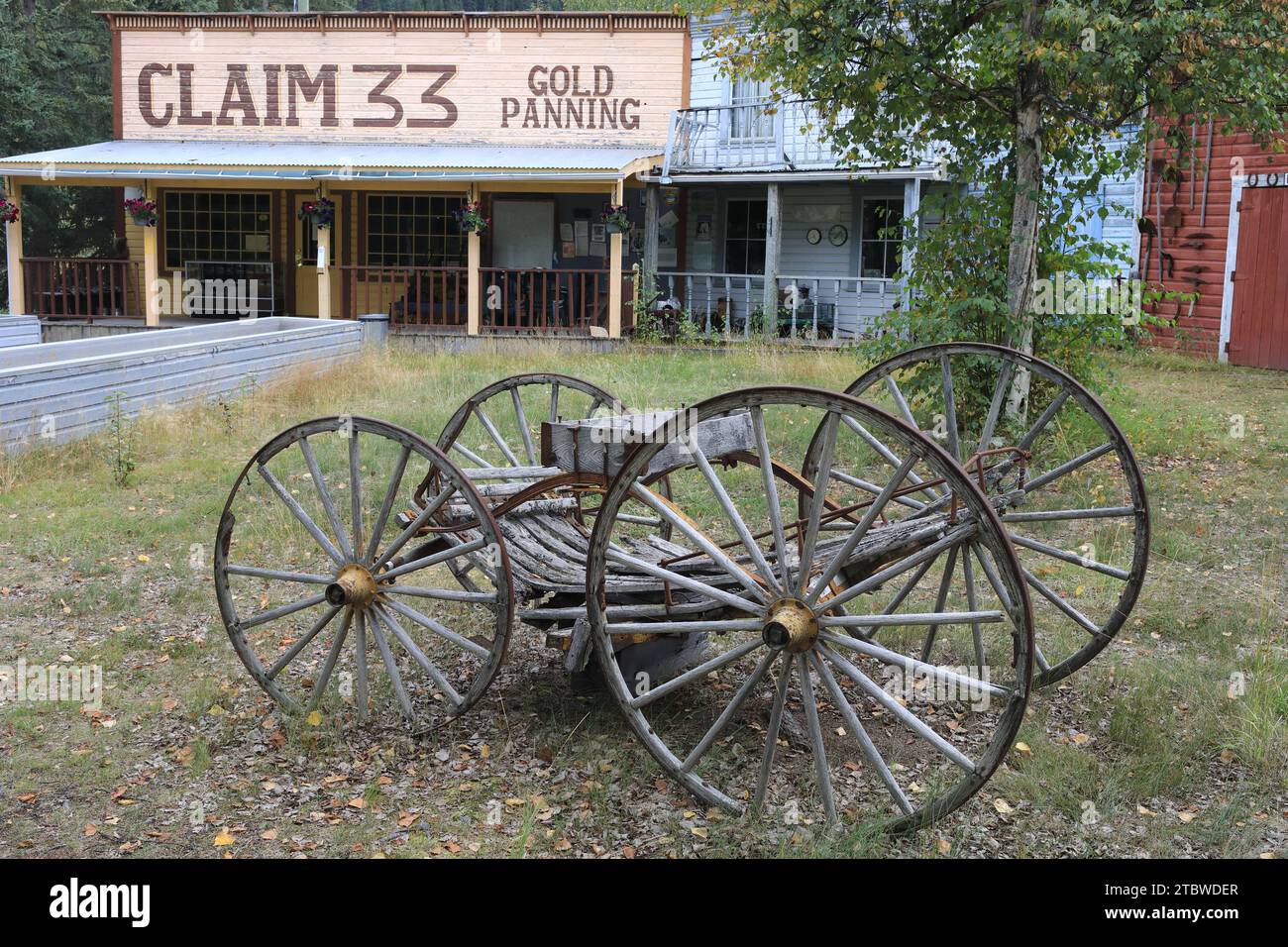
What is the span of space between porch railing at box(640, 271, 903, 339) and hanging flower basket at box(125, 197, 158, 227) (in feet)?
25.9

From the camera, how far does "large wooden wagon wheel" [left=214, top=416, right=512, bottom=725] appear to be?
468 centimetres

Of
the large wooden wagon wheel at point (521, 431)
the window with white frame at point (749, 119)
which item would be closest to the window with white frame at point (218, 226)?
the window with white frame at point (749, 119)

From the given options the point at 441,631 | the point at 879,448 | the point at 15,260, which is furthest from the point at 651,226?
the point at 441,631

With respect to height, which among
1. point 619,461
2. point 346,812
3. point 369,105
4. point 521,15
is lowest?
point 346,812

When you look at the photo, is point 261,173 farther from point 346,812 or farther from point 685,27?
point 346,812

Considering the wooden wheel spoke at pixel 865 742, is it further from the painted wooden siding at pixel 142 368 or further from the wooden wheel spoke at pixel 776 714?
the painted wooden siding at pixel 142 368

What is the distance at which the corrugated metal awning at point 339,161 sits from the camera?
696 inches

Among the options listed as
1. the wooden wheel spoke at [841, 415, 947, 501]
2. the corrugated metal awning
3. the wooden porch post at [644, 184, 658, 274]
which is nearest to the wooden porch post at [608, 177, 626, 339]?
the corrugated metal awning

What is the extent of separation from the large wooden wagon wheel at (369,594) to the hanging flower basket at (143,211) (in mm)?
12697

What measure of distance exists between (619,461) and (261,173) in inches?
604

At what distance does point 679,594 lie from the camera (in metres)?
4.82

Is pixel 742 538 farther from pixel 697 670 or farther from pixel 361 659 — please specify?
pixel 361 659

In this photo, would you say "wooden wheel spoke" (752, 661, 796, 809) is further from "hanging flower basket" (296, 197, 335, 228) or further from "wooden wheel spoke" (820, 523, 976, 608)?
"hanging flower basket" (296, 197, 335, 228)

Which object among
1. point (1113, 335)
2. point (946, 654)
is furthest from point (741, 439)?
point (1113, 335)
